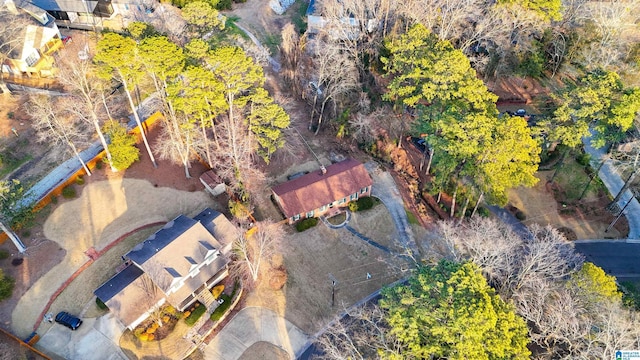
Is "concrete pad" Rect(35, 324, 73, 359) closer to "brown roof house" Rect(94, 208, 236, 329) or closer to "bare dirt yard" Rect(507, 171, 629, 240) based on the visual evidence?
"brown roof house" Rect(94, 208, 236, 329)

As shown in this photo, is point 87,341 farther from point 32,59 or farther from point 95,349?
point 32,59

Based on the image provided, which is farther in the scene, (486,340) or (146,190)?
(146,190)

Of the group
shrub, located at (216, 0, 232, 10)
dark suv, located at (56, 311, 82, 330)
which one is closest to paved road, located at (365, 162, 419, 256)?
dark suv, located at (56, 311, 82, 330)

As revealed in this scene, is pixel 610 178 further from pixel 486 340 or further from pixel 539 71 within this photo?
pixel 486 340

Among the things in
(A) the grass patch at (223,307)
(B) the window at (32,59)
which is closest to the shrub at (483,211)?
(A) the grass patch at (223,307)

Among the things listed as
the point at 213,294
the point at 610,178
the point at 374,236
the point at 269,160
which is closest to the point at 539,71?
the point at 610,178
